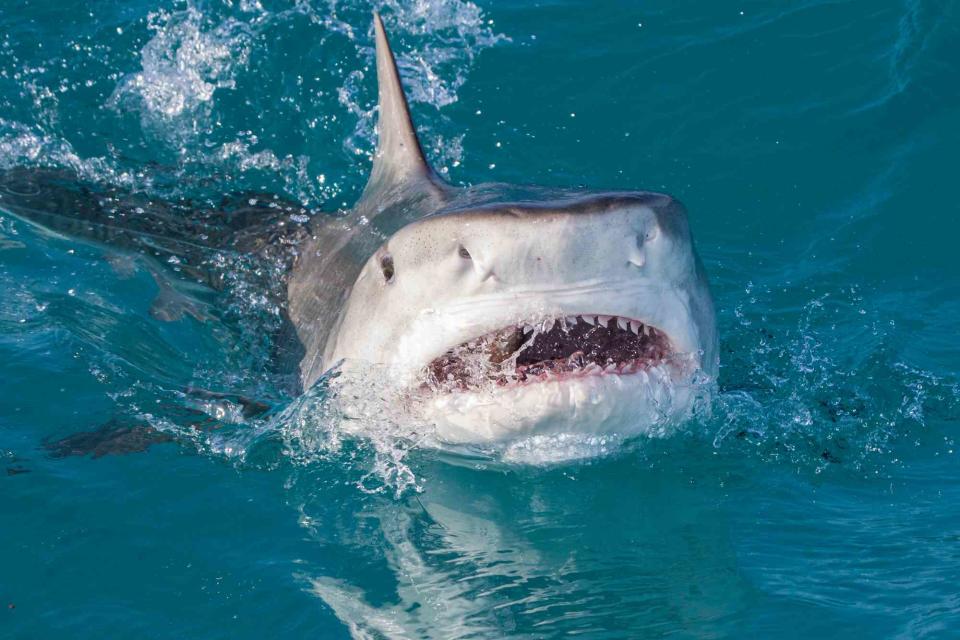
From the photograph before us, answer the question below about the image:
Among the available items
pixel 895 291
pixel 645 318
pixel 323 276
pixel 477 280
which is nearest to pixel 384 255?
pixel 477 280

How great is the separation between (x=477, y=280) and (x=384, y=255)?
0.47 meters

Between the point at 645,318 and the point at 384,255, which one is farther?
the point at 384,255

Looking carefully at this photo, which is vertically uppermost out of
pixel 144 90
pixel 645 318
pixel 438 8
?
pixel 438 8

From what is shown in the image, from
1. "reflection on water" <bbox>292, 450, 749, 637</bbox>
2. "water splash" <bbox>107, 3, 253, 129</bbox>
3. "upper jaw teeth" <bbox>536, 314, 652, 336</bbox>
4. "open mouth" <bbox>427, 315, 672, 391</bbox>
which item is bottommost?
"reflection on water" <bbox>292, 450, 749, 637</bbox>

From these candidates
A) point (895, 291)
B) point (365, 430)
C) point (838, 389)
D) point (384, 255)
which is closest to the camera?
point (384, 255)

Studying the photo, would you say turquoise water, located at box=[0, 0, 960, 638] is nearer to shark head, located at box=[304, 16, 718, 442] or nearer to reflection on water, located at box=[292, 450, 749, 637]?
reflection on water, located at box=[292, 450, 749, 637]

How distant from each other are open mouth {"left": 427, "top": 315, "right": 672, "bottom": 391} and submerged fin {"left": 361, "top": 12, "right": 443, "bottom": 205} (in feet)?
4.02

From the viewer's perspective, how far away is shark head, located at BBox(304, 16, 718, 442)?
8.01 ft

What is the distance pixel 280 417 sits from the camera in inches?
135

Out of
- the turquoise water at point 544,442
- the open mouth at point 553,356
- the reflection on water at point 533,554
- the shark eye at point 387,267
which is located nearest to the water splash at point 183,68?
the turquoise water at point 544,442

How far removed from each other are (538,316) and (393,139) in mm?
1854

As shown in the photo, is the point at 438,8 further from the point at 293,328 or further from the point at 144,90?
the point at 293,328

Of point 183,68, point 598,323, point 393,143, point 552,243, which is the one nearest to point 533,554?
point 598,323

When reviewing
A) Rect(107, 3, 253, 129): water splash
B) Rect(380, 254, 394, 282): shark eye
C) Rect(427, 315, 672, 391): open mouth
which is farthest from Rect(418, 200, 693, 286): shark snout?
Rect(107, 3, 253, 129): water splash
